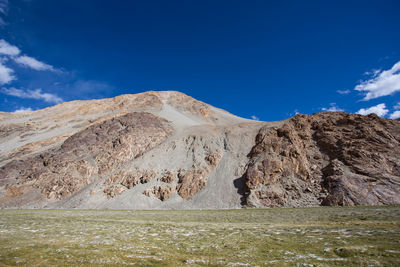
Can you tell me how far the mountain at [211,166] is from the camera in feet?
126

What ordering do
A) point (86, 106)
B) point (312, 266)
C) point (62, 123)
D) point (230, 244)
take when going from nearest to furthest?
point (312, 266), point (230, 244), point (62, 123), point (86, 106)

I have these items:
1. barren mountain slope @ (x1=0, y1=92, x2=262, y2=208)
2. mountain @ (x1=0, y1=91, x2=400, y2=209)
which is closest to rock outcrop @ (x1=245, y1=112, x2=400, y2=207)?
mountain @ (x1=0, y1=91, x2=400, y2=209)

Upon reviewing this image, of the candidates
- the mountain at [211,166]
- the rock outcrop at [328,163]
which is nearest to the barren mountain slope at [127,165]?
the mountain at [211,166]

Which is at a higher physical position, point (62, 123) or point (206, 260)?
point (62, 123)

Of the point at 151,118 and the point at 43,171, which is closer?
the point at 43,171

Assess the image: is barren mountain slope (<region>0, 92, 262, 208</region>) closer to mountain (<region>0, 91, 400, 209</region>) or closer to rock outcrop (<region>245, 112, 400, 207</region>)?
mountain (<region>0, 91, 400, 209</region>)

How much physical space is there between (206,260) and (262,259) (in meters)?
1.52

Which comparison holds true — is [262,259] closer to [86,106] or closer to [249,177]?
[249,177]

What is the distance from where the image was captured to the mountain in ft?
126

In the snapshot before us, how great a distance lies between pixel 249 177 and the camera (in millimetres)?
43500

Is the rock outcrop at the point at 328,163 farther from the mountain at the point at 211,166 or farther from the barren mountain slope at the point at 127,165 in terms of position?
the barren mountain slope at the point at 127,165

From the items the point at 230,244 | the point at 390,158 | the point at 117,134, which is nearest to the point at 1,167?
the point at 117,134

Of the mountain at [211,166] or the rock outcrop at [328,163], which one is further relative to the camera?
the mountain at [211,166]

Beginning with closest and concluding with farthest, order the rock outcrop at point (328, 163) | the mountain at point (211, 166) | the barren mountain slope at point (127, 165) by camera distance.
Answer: the rock outcrop at point (328, 163), the mountain at point (211, 166), the barren mountain slope at point (127, 165)
